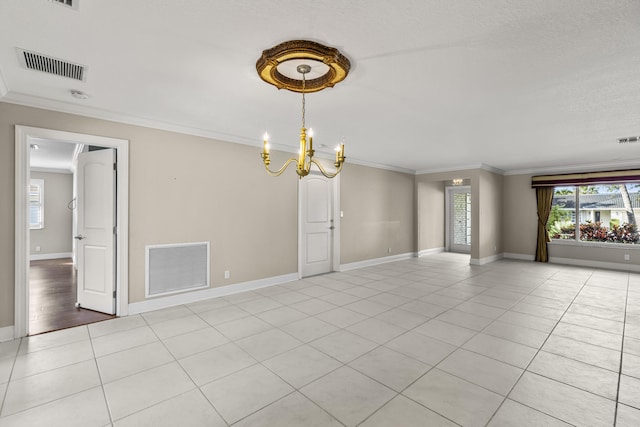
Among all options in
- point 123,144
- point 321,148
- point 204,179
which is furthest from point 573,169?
point 123,144

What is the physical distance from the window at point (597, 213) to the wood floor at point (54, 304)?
9.85 meters

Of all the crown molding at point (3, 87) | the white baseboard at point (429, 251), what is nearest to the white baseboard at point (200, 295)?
the crown molding at point (3, 87)

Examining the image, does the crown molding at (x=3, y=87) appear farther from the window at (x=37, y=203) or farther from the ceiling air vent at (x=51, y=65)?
the window at (x=37, y=203)

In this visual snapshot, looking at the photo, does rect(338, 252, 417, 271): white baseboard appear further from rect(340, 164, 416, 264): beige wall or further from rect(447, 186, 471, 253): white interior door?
rect(447, 186, 471, 253): white interior door

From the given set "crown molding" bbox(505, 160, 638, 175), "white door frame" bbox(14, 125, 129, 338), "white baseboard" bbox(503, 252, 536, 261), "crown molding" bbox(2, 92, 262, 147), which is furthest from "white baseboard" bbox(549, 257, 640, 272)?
"white door frame" bbox(14, 125, 129, 338)

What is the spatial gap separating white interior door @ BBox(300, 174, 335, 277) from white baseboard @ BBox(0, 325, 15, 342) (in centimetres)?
383

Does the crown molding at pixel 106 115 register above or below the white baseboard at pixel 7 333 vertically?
above

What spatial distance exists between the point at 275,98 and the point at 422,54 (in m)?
1.53

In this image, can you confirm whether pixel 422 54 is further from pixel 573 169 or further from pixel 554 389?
pixel 573 169

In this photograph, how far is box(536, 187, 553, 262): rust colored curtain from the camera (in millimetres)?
7484

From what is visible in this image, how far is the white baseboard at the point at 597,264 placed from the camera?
647 centimetres

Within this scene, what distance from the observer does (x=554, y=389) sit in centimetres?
213

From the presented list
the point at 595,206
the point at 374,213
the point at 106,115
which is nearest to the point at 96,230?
the point at 106,115

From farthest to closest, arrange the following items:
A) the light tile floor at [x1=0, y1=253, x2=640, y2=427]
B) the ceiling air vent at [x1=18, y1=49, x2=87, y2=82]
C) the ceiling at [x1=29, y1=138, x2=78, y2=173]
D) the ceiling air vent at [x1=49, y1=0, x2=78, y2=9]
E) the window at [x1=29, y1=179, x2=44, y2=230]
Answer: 1. the window at [x1=29, y1=179, x2=44, y2=230]
2. the ceiling at [x1=29, y1=138, x2=78, y2=173]
3. the ceiling air vent at [x1=18, y1=49, x2=87, y2=82]
4. the light tile floor at [x1=0, y1=253, x2=640, y2=427]
5. the ceiling air vent at [x1=49, y1=0, x2=78, y2=9]
